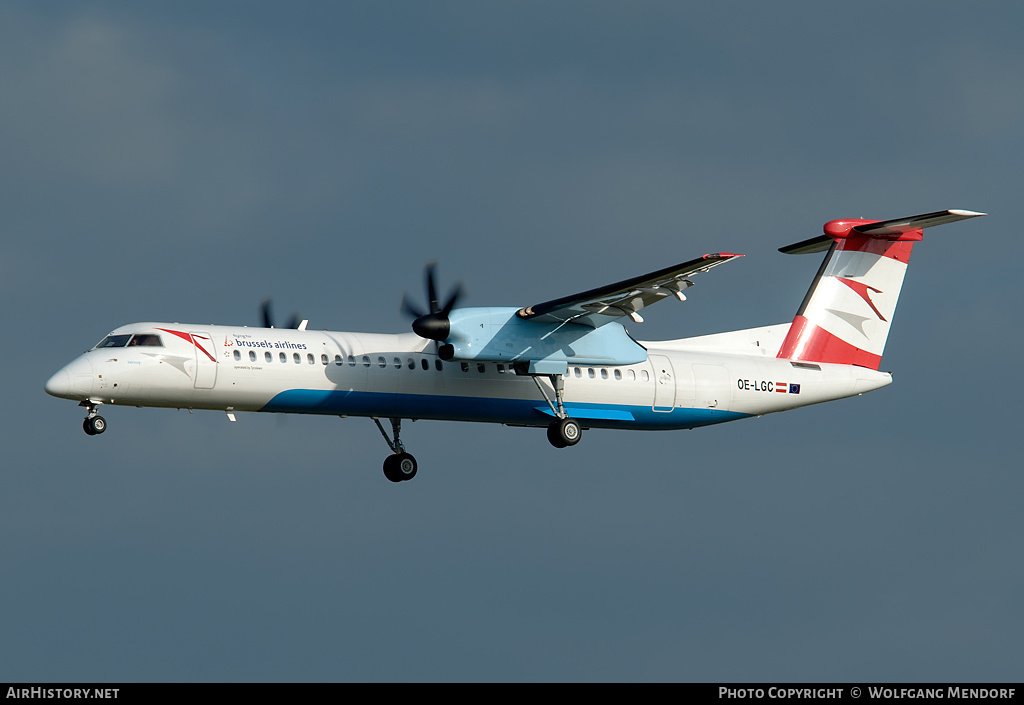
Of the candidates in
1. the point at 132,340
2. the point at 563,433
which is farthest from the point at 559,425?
the point at 132,340

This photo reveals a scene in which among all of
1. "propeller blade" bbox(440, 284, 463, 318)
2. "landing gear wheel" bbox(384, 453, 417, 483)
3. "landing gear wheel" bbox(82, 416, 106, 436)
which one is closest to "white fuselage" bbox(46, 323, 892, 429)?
"landing gear wheel" bbox(82, 416, 106, 436)

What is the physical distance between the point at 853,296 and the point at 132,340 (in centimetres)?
1530

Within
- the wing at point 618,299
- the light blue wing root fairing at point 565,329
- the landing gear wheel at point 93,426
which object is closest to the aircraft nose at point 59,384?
the landing gear wheel at point 93,426

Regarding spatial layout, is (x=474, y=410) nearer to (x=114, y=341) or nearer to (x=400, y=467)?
(x=400, y=467)

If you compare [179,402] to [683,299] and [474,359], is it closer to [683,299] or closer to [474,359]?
[474,359]

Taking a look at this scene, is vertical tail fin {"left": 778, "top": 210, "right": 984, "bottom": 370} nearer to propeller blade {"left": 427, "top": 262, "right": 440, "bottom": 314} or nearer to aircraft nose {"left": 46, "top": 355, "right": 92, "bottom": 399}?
propeller blade {"left": 427, "top": 262, "right": 440, "bottom": 314}

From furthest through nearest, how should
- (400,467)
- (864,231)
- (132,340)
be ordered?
(864,231) < (400,467) < (132,340)

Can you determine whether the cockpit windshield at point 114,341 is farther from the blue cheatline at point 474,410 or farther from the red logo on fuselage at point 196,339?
the blue cheatline at point 474,410

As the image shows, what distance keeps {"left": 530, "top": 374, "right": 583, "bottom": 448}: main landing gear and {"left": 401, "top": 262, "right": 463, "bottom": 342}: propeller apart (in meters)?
2.24

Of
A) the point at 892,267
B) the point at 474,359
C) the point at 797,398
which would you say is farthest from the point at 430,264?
the point at 892,267

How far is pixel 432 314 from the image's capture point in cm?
2545

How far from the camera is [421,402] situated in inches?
1016
